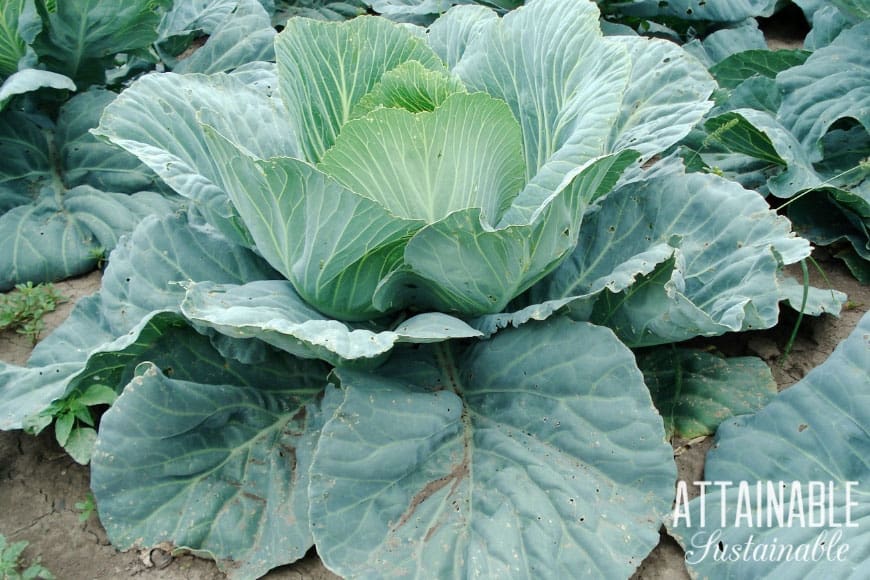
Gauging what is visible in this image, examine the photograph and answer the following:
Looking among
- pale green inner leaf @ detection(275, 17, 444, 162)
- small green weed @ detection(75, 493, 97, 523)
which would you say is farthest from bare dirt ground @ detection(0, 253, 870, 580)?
pale green inner leaf @ detection(275, 17, 444, 162)

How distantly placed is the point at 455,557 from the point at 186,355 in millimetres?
977

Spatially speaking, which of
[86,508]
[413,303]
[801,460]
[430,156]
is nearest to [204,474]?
[86,508]

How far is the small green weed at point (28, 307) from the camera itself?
2.82 m

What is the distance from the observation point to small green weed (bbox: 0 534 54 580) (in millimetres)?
1957

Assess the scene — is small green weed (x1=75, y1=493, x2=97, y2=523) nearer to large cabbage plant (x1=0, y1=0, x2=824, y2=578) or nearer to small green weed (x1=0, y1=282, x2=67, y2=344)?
large cabbage plant (x1=0, y1=0, x2=824, y2=578)

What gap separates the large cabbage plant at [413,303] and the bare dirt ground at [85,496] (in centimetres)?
11

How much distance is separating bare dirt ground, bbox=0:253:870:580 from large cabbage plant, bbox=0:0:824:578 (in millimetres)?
111

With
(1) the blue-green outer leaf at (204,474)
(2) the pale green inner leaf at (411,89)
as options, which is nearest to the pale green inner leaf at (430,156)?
(2) the pale green inner leaf at (411,89)

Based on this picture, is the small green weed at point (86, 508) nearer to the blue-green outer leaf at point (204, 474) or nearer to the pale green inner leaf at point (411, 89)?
the blue-green outer leaf at point (204, 474)

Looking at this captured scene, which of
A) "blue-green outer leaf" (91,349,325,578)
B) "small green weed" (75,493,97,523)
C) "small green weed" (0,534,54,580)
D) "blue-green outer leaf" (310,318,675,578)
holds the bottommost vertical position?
"small green weed" (75,493,97,523)

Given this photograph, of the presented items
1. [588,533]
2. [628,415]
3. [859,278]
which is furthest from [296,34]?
[859,278]

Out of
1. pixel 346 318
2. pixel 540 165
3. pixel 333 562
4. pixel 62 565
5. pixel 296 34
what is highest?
pixel 296 34

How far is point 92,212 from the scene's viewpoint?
3.22 meters

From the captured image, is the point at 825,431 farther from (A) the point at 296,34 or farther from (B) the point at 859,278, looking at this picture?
(A) the point at 296,34
